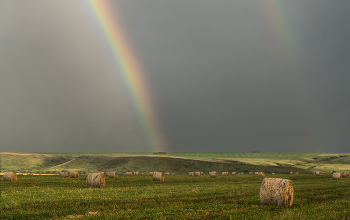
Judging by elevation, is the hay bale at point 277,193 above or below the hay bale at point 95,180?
above

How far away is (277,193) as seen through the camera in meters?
15.8

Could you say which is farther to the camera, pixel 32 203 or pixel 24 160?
pixel 24 160

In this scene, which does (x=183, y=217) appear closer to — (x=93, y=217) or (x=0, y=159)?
(x=93, y=217)

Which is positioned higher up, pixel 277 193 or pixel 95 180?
pixel 277 193

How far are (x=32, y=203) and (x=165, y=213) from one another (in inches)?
324

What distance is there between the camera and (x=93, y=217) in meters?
11.7

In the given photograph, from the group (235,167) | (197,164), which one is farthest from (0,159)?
(235,167)

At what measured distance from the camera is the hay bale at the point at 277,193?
611 inches

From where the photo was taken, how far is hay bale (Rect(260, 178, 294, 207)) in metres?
15.5

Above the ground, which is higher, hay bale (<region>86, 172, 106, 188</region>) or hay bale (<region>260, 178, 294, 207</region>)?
hay bale (<region>260, 178, 294, 207</region>)

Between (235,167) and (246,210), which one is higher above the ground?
(246,210)

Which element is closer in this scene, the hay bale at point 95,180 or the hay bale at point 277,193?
the hay bale at point 277,193

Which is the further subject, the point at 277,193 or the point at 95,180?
the point at 95,180

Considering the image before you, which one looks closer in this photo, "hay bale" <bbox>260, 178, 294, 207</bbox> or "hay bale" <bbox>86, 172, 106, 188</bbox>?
"hay bale" <bbox>260, 178, 294, 207</bbox>
